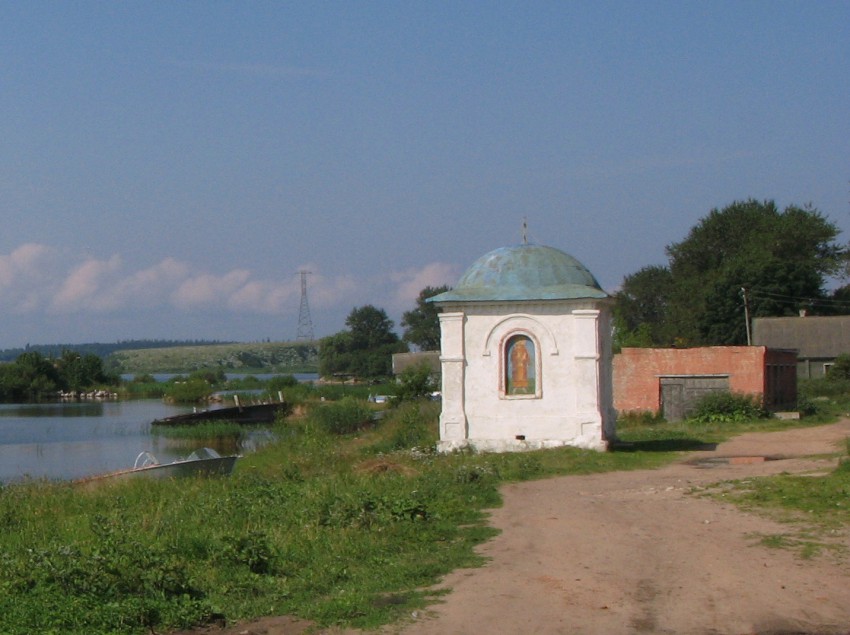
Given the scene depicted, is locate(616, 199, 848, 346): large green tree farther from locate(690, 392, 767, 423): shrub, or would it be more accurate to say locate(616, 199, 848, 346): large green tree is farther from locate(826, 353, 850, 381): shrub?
locate(690, 392, 767, 423): shrub

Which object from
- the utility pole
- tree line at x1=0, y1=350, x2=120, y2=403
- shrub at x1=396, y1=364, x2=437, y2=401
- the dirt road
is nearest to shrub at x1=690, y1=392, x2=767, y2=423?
shrub at x1=396, y1=364, x2=437, y2=401

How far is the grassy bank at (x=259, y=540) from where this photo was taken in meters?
8.94

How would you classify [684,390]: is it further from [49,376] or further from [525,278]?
[49,376]

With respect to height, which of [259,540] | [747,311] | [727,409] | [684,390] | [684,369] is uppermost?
[747,311]

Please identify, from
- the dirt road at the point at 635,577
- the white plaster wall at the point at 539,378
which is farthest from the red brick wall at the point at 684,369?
the dirt road at the point at 635,577

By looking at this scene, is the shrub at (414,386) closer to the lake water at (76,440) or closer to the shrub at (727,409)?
the lake water at (76,440)

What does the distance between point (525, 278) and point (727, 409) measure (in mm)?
12714

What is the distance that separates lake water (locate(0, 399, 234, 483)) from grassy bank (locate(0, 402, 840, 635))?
858 centimetres

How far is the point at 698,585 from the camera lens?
31.6 feet

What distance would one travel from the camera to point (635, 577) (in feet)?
32.7

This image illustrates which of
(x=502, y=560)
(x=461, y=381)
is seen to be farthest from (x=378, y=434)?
(x=502, y=560)

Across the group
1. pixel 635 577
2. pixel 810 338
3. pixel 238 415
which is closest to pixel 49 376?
pixel 238 415

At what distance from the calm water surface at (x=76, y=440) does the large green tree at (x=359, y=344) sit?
3386 cm

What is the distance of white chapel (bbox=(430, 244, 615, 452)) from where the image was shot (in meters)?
21.0
